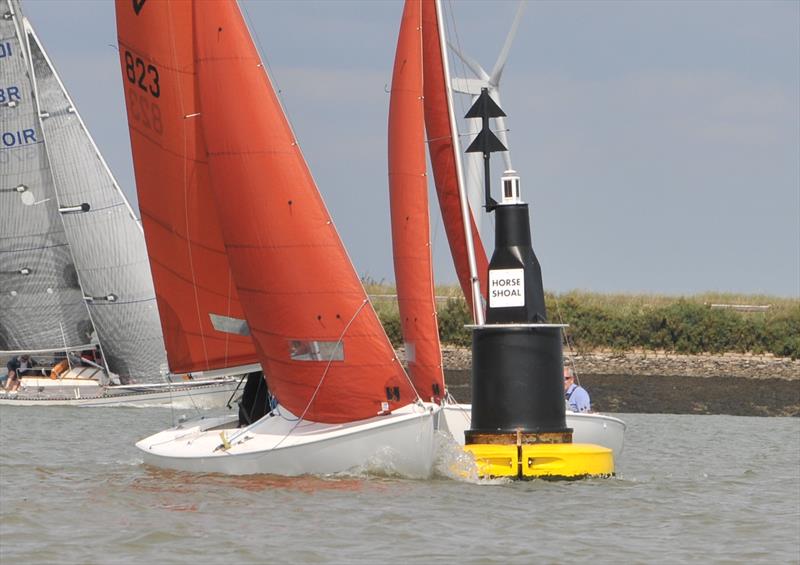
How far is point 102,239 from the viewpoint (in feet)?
135

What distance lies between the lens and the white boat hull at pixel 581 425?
68.4 ft

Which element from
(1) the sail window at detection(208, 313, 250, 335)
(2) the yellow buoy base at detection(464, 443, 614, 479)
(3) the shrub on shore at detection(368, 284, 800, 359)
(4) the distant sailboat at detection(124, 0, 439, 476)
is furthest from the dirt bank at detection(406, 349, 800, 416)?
(2) the yellow buoy base at detection(464, 443, 614, 479)

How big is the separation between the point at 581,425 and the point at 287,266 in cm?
431

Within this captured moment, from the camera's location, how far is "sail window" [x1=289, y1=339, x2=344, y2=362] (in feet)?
64.8

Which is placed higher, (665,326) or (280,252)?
(280,252)

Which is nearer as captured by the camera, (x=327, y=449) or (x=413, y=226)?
(x=327, y=449)

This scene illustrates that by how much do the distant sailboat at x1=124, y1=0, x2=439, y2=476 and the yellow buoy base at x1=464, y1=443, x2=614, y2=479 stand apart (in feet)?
2.18

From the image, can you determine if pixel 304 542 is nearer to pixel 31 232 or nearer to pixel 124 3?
pixel 124 3

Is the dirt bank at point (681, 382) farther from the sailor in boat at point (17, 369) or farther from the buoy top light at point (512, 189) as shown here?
the buoy top light at point (512, 189)

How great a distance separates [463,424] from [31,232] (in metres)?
23.9

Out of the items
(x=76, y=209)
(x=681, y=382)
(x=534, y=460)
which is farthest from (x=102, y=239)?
(x=534, y=460)

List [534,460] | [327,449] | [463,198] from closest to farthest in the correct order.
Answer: [534,460], [327,449], [463,198]

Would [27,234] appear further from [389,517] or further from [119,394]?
[389,517]

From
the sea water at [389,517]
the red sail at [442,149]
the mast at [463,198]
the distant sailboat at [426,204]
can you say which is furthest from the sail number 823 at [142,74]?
the sea water at [389,517]
